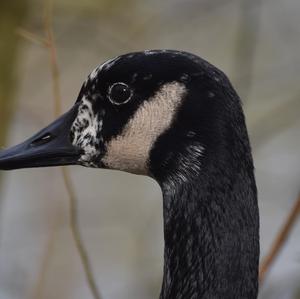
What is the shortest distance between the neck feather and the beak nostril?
1.99 feet

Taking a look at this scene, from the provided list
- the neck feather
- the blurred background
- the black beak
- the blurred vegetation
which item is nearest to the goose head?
the black beak

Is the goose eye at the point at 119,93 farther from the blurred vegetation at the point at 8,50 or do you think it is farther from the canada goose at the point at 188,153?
the blurred vegetation at the point at 8,50

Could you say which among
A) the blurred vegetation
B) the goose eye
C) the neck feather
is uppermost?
the blurred vegetation

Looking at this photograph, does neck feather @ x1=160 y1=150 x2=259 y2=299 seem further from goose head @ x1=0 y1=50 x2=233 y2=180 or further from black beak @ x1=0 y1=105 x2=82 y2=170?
black beak @ x1=0 y1=105 x2=82 y2=170

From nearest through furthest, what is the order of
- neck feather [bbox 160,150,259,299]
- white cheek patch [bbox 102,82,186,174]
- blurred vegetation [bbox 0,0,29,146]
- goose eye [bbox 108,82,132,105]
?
neck feather [bbox 160,150,259,299] → white cheek patch [bbox 102,82,186,174] → goose eye [bbox 108,82,132,105] → blurred vegetation [bbox 0,0,29,146]

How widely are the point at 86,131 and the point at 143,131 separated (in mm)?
296

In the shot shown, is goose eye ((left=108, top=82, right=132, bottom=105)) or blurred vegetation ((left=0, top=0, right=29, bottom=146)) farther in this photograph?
blurred vegetation ((left=0, top=0, right=29, bottom=146))

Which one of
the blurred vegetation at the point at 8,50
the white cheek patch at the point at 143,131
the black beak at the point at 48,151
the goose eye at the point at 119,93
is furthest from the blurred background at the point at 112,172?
the goose eye at the point at 119,93

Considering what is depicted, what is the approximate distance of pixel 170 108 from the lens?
4621 millimetres

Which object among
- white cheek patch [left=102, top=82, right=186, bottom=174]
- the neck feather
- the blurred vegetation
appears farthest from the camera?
the blurred vegetation

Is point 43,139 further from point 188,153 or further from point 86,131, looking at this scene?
point 188,153

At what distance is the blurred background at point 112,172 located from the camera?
748 cm

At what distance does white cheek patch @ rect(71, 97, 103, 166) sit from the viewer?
4.89 m

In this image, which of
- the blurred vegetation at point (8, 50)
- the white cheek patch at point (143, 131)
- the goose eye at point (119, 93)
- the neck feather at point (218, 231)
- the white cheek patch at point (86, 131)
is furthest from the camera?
the blurred vegetation at point (8, 50)
